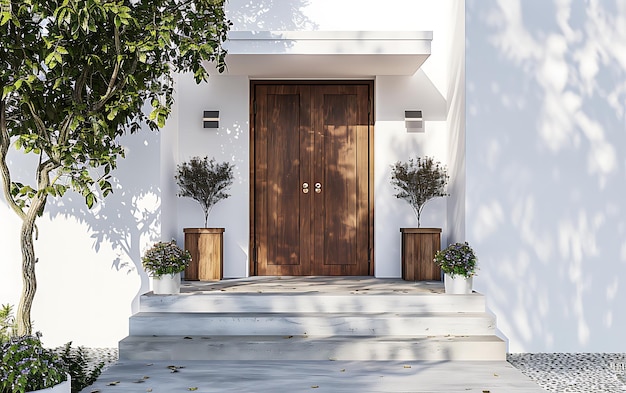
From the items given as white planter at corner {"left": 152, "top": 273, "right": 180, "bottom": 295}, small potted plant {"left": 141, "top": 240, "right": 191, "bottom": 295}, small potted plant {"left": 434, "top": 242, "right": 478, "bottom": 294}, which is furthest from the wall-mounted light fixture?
white planter at corner {"left": 152, "top": 273, "right": 180, "bottom": 295}

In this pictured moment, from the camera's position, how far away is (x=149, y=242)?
7.74m

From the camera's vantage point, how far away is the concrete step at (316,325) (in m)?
6.81

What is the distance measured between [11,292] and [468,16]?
5.28m

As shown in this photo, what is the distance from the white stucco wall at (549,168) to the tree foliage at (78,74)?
9.61 feet

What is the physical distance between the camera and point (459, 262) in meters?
7.11

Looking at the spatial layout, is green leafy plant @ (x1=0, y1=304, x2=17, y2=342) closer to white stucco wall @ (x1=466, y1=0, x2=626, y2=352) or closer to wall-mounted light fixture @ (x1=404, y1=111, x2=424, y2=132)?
white stucco wall @ (x1=466, y1=0, x2=626, y2=352)

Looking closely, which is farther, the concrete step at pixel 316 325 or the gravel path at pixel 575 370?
the concrete step at pixel 316 325

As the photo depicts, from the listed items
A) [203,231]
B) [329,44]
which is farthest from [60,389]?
[329,44]

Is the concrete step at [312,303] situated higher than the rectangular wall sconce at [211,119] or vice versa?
the rectangular wall sconce at [211,119]

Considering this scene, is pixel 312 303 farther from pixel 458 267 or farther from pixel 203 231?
pixel 203 231

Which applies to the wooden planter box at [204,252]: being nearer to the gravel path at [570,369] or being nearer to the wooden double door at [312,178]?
the wooden double door at [312,178]

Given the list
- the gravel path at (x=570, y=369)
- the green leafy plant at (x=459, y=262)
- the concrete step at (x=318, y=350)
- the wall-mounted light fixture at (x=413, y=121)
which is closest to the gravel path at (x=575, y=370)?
the gravel path at (x=570, y=369)

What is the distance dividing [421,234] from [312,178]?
1.52 meters

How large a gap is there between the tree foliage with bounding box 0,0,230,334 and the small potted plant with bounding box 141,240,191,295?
1.21m
